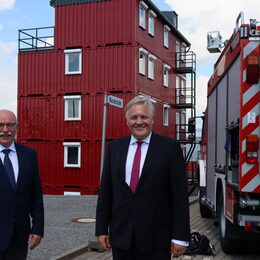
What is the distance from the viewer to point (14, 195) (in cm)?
378

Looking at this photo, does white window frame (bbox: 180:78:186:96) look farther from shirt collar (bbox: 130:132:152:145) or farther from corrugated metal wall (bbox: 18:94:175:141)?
shirt collar (bbox: 130:132:152:145)

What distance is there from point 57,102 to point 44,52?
9.91ft

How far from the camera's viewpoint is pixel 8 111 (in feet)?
12.8

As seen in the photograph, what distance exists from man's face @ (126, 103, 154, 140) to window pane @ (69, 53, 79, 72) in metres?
22.7

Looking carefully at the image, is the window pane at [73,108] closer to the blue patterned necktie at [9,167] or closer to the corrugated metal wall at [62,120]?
the corrugated metal wall at [62,120]

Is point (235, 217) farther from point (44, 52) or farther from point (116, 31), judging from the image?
point (44, 52)

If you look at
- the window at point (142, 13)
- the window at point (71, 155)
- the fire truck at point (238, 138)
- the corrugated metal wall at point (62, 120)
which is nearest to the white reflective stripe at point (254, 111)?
the fire truck at point (238, 138)

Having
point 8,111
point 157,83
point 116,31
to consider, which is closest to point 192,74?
point 157,83

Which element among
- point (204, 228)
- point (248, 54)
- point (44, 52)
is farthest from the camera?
point (44, 52)

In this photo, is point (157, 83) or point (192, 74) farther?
point (192, 74)

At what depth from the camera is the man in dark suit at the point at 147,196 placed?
11.3 feet

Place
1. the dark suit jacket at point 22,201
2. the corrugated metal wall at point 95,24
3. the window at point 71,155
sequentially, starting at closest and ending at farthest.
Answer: the dark suit jacket at point 22,201 < the corrugated metal wall at point 95,24 < the window at point 71,155

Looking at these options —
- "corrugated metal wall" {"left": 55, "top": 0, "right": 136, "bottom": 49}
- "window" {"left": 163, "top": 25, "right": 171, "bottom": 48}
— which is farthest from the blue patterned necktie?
"window" {"left": 163, "top": 25, "right": 171, "bottom": 48}

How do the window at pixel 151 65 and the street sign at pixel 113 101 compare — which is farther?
the window at pixel 151 65
